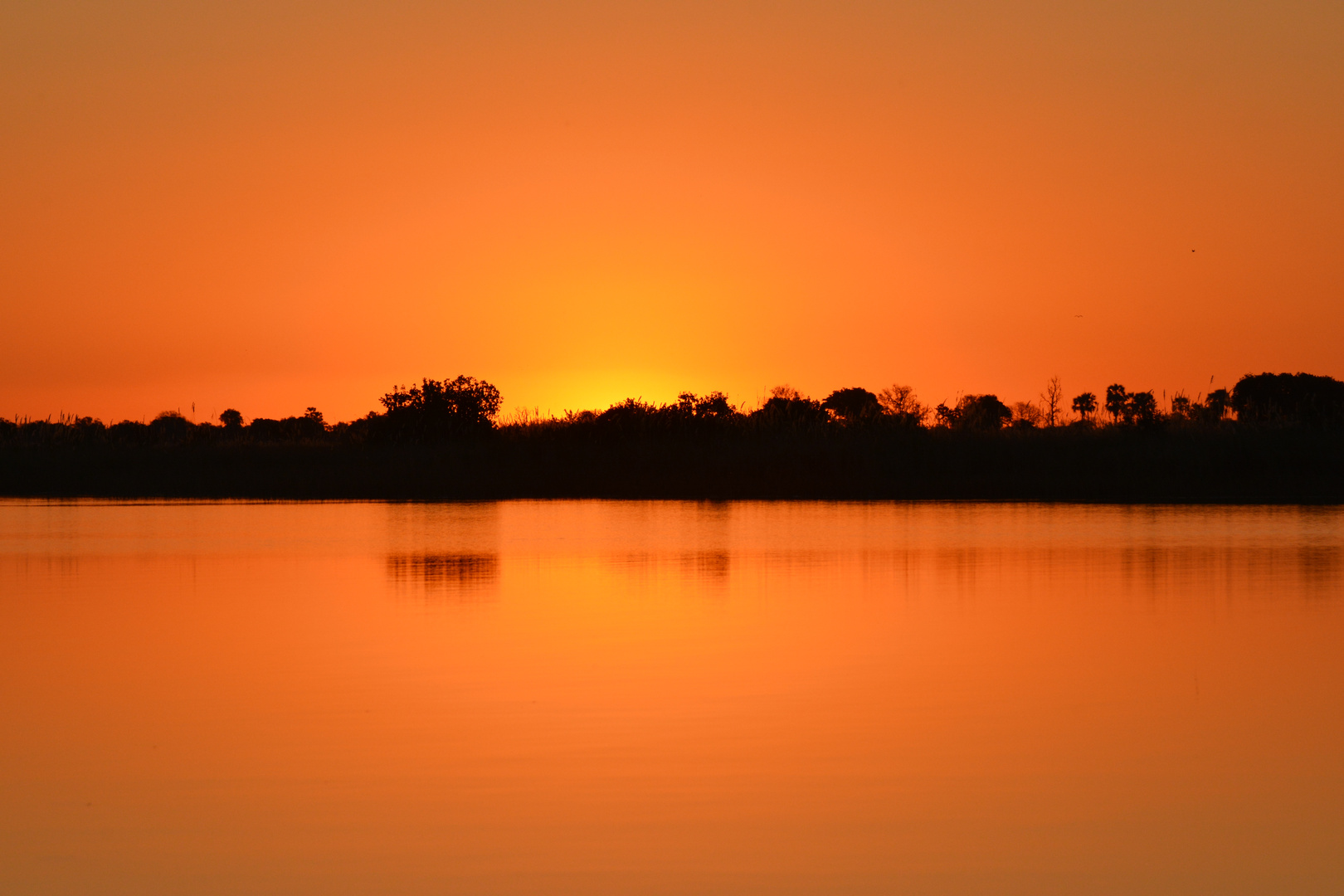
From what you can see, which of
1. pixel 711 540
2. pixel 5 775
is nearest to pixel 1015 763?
pixel 5 775

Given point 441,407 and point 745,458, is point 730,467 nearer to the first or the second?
point 745,458

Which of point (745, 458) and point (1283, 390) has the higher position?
point (1283, 390)

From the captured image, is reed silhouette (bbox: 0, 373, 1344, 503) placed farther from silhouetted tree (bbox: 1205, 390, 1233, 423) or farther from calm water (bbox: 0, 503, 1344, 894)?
calm water (bbox: 0, 503, 1344, 894)

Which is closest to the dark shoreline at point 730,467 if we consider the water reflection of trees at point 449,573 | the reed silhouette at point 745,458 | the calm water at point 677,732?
the reed silhouette at point 745,458

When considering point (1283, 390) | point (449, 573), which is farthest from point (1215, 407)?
point (1283, 390)

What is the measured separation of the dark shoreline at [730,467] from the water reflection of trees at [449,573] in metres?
15.5

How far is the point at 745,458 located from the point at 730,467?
1.44 feet

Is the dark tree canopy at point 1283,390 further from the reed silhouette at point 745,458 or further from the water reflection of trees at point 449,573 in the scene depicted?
the water reflection of trees at point 449,573

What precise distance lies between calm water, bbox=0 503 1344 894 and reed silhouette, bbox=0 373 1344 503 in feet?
56.1

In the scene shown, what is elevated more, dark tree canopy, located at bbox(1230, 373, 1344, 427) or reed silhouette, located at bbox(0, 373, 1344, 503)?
dark tree canopy, located at bbox(1230, 373, 1344, 427)

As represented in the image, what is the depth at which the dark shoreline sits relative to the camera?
28688 millimetres

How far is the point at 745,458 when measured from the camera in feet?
105

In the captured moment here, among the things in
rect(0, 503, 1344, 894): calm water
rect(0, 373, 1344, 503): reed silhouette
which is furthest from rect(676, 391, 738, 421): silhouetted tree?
rect(0, 503, 1344, 894): calm water

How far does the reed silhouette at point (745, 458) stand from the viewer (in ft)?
94.9
